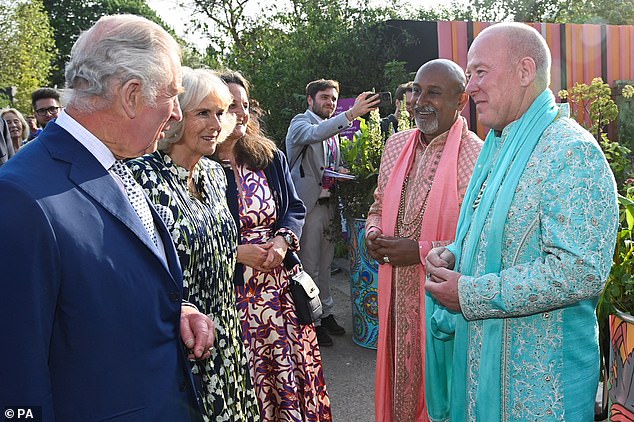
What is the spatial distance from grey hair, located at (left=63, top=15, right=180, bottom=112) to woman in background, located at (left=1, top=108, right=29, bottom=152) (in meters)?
6.74

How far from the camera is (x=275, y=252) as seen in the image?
10.3 ft

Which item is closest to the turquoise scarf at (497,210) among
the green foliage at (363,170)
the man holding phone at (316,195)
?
the green foliage at (363,170)

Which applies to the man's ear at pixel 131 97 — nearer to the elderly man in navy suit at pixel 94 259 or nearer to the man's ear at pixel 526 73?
the elderly man in navy suit at pixel 94 259

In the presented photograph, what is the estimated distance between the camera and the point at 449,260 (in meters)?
2.39

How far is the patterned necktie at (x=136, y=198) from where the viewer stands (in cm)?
176

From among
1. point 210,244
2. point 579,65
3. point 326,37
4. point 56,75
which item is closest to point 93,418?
point 210,244

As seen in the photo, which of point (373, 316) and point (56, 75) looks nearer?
point (373, 316)

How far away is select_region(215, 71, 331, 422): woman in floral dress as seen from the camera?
10.3ft

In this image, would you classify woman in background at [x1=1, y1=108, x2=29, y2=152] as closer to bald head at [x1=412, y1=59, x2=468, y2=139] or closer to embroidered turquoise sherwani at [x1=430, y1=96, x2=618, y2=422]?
bald head at [x1=412, y1=59, x2=468, y2=139]

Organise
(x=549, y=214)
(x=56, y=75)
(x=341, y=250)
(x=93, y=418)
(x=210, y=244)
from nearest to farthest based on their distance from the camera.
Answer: (x=93, y=418)
(x=549, y=214)
(x=210, y=244)
(x=341, y=250)
(x=56, y=75)

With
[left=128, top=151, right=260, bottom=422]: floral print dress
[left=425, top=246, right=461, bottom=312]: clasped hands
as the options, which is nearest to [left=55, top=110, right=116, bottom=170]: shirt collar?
[left=128, top=151, right=260, bottom=422]: floral print dress

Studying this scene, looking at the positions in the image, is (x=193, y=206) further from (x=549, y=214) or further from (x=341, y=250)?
(x=341, y=250)

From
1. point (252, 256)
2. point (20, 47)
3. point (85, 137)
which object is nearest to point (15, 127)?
point (252, 256)

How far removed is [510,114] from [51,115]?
5.78 meters
